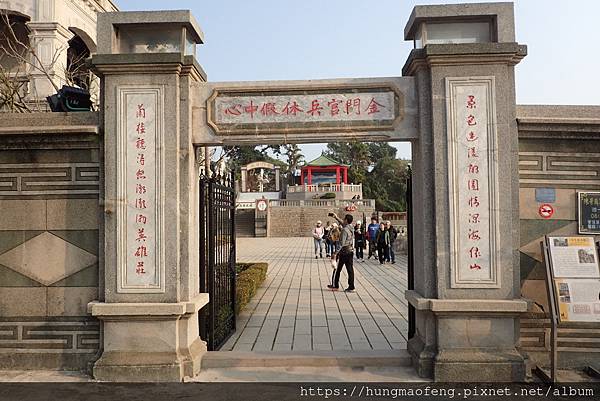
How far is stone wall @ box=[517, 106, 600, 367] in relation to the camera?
16.8ft

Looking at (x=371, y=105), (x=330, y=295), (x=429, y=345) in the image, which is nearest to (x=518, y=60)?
(x=371, y=105)

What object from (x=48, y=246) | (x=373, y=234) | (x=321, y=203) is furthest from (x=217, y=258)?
(x=321, y=203)

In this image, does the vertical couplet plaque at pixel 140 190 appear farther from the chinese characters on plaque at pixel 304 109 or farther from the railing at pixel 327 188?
the railing at pixel 327 188

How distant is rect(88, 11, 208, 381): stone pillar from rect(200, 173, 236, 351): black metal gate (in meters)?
0.56

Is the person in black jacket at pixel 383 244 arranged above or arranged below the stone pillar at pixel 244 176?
below

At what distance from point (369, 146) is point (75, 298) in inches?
2349

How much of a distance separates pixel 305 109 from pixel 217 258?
2.26 m

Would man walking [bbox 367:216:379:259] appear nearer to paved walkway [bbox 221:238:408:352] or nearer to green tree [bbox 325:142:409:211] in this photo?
paved walkway [bbox 221:238:408:352]

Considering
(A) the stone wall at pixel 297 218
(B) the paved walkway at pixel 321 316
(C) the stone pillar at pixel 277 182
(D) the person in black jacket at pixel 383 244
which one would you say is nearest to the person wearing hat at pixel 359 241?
(D) the person in black jacket at pixel 383 244

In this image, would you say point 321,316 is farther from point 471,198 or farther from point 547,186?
point 547,186

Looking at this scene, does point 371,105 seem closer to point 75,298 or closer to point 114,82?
point 114,82

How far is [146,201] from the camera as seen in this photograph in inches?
198

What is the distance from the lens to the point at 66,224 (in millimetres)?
5223

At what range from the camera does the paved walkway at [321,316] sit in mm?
6352
